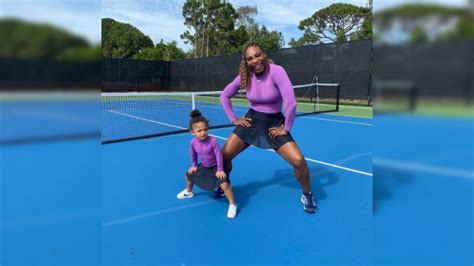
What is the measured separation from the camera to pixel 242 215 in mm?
3625

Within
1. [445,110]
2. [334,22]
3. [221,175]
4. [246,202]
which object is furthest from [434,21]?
[334,22]

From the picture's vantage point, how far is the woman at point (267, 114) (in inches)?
142

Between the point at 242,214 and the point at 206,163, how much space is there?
0.62 m

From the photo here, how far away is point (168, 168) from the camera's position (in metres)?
5.40

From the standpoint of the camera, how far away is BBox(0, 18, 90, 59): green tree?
0.78 m

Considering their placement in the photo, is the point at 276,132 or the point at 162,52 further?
the point at 162,52

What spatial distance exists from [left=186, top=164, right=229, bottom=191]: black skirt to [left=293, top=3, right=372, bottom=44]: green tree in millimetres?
28214

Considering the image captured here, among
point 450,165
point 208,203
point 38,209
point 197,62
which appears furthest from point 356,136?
point 197,62

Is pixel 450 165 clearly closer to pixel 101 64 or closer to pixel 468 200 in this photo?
pixel 468 200

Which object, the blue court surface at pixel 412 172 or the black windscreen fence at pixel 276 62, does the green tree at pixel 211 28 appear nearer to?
the black windscreen fence at pixel 276 62

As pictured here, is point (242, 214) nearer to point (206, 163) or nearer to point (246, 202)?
point (246, 202)

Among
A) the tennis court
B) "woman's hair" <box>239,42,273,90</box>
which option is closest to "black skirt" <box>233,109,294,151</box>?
"woman's hair" <box>239,42,273,90</box>

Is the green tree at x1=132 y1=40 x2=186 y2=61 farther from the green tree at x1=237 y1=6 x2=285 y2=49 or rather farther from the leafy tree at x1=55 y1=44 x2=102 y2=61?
the leafy tree at x1=55 y1=44 x2=102 y2=61

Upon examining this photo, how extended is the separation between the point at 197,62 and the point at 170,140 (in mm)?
16781
